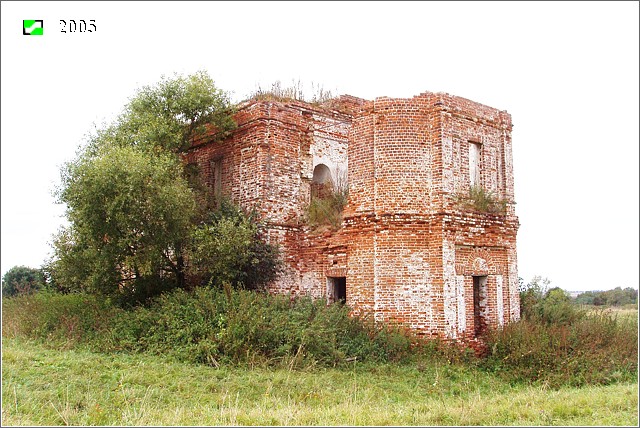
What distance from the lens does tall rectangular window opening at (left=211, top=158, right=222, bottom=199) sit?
17078 millimetres

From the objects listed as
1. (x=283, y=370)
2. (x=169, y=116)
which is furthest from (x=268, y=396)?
(x=169, y=116)

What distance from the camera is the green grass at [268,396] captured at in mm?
8156

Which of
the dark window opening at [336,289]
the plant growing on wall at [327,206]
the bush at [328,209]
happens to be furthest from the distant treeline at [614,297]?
the dark window opening at [336,289]

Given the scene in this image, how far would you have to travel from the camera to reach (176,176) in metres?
14.7

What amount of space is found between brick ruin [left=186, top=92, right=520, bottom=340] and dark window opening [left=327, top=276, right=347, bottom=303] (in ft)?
0.09

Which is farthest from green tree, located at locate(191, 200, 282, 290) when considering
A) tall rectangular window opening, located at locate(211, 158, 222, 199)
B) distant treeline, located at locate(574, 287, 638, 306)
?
distant treeline, located at locate(574, 287, 638, 306)

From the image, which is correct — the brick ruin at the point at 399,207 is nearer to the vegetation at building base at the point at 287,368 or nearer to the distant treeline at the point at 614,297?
the vegetation at building base at the point at 287,368

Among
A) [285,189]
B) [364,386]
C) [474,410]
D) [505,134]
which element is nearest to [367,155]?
[285,189]

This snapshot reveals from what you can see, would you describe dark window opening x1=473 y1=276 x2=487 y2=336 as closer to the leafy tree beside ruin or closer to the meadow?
the meadow

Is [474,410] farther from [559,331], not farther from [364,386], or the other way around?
[559,331]

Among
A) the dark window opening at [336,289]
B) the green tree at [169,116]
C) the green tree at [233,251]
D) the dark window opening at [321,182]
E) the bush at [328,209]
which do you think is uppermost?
the green tree at [169,116]

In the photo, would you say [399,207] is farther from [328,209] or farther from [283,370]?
[283,370]

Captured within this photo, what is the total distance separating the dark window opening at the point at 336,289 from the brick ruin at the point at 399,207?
0.03 metres

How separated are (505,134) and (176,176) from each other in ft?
29.5
